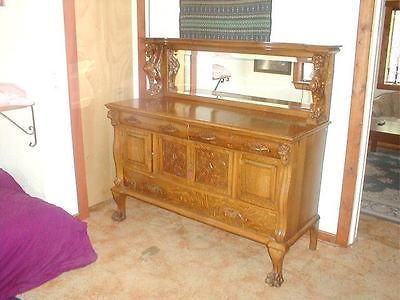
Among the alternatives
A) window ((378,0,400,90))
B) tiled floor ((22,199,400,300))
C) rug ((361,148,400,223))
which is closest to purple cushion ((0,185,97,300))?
tiled floor ((22,199,400,300))

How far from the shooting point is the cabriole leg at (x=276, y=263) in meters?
2.43

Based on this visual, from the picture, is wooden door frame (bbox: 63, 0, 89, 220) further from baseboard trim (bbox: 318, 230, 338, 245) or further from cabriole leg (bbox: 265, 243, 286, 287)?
baseboard trim (bbox: 318, 230, 338, 245)

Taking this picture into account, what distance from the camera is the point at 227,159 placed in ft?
8.34

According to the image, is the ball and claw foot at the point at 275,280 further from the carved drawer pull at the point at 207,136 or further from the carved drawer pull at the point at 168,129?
the carved drawer pull at the point at 168,129

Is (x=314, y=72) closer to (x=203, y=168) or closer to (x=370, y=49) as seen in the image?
(x=370, y=49)

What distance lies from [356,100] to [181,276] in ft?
4.94

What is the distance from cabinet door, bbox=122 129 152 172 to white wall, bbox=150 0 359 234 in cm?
109

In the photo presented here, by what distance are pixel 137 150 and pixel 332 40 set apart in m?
1.48

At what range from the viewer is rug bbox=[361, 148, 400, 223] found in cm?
346

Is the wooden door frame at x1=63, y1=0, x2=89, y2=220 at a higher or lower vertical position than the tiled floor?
higher

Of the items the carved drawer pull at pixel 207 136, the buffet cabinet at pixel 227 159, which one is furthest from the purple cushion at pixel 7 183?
the carved drawer pull at pixel 207 136

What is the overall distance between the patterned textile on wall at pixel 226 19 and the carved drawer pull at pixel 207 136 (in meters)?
0.75

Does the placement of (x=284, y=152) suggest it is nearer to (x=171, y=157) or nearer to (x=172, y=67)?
(x=171, y=157)

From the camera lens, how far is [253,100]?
9.43ft
